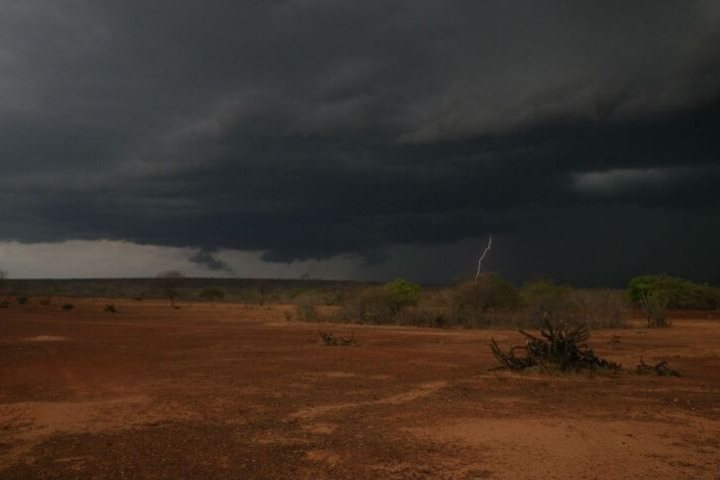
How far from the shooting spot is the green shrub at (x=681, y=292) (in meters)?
46.8

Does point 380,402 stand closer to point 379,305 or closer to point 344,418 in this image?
point 344,418

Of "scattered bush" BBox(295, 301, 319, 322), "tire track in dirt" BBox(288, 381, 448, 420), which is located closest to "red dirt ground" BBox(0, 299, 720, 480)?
"tire track in dirt" BBox(288, 381, 448, 420)

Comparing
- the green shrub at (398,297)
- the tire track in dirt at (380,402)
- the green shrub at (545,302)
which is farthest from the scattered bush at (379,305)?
the tire track in dirt at (380,402)

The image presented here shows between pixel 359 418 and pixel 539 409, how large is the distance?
9.86 ft

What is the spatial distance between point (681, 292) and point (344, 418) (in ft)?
146

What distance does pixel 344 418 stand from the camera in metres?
9.55

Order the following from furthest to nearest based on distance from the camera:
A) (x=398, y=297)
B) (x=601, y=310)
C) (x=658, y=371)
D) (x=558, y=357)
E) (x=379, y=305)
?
(x=398, y=297) < (x=379, y=305) < (x=601, y=310) < (x=558, y=357) < (x=658, y=371)

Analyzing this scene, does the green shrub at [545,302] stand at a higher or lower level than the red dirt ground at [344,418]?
higher

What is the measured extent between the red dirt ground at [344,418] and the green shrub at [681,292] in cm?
3176

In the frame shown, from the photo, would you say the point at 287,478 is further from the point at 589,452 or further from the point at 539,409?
the point at 539,409

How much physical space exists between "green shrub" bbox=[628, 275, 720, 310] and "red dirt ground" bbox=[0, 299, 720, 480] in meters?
31.8

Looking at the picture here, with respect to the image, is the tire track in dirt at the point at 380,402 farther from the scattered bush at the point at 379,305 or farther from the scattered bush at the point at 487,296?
the scattered bush at the point at 379,305

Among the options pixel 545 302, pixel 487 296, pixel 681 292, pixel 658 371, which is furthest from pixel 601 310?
pixel 658 371

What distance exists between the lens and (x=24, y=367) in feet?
50.1
